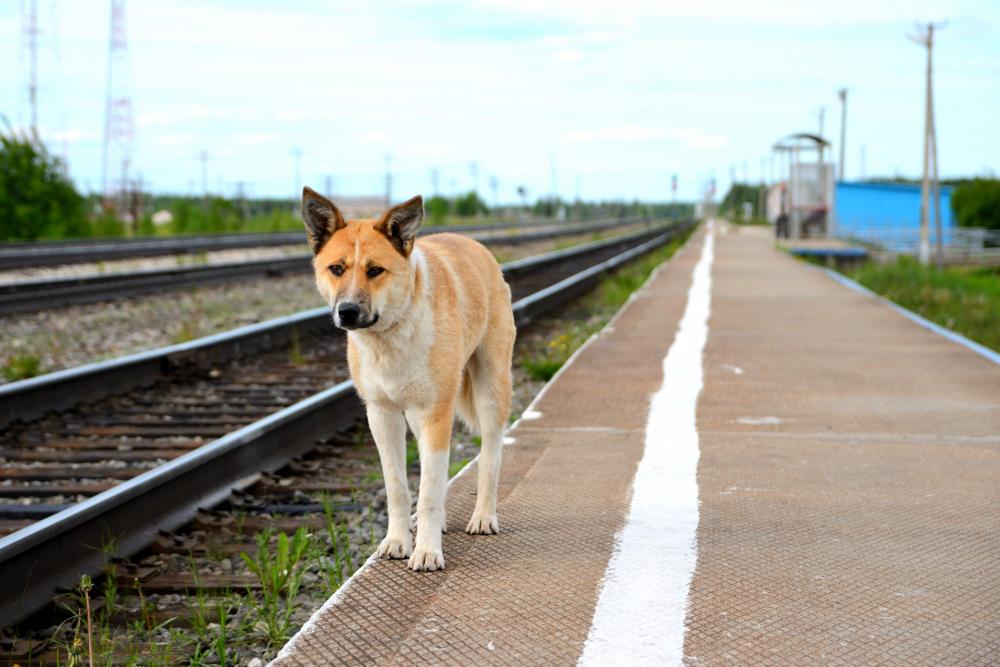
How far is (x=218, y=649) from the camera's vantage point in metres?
3.84

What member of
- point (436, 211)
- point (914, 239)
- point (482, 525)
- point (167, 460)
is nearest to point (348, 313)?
point (482, 525)

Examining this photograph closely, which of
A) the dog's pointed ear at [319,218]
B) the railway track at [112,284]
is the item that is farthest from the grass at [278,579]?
the railway track at [112,284]

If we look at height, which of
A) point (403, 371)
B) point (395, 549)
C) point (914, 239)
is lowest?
point (395, 549)

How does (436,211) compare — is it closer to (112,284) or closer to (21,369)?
(112,284)

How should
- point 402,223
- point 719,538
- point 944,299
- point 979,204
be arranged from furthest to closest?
point 979,204, point 944,299, point 719,538, point 402,223

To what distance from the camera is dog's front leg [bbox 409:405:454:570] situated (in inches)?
165

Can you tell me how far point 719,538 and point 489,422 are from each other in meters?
1.02

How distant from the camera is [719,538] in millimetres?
4633

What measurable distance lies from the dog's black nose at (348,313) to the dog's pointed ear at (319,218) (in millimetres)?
Answer: 341

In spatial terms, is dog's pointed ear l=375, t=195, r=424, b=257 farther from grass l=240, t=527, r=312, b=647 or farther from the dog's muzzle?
grass l=240, t=527, r=312, b=647

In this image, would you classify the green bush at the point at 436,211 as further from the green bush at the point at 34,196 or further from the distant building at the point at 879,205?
the green bush at the point at 34,196

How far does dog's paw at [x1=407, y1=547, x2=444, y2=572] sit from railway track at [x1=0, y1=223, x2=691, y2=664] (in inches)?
31.9

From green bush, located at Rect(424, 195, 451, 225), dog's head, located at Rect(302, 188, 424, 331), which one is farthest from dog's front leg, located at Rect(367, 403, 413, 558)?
green bush, located at Rect(424, 195, 451, 225)

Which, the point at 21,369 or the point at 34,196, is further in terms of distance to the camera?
the point at 34,196
